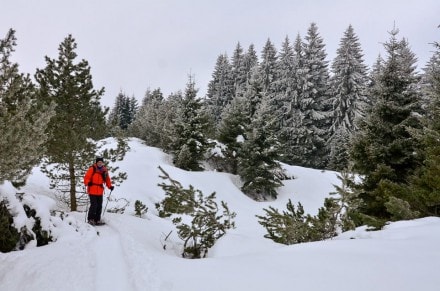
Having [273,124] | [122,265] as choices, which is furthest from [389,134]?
[273,124]

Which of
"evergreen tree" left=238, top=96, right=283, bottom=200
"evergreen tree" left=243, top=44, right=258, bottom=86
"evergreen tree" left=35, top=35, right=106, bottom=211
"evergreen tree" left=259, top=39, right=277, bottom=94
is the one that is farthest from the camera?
"evergreen tree" left=243, top=44, right=258, bottom=86

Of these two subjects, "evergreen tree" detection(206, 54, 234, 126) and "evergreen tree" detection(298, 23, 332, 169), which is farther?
"evergreen tree" detection(206, 54, 234, 126)

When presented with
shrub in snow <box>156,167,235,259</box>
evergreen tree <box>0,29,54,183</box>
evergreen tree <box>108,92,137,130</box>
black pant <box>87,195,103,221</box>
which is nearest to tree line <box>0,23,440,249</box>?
evergreen tree <box>0,29,54,183</box>

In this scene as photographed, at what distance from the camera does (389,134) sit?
1212 centimetres

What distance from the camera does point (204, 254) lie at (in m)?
8.53

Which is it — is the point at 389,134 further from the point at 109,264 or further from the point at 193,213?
the point at 109,264

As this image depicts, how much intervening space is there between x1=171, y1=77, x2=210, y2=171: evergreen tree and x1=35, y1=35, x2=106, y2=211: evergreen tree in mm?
11205

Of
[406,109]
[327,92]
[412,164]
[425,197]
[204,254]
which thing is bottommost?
[204,254]

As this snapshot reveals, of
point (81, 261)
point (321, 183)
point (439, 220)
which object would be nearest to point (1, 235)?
point (81, 261)

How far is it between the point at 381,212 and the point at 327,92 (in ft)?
100.0

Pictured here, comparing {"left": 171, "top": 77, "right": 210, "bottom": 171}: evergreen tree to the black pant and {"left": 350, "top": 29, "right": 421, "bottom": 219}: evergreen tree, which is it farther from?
{"left": 350, "top": 29, "right": 421, "bottom": 219}: evergreen tree

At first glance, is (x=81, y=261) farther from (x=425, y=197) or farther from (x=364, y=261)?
(x=425, y=197)

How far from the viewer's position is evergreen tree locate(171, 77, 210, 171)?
24.5 metres

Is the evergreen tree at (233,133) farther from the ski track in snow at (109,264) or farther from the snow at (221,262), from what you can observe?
the ski track in snow at (109,264)
